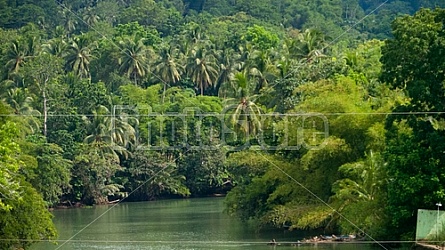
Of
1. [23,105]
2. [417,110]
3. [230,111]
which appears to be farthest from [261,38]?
[417,110]

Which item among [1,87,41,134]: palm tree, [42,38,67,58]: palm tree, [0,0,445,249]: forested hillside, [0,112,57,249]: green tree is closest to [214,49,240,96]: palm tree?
[0,0,445,249]: forested hillside

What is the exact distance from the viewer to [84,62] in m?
78.9

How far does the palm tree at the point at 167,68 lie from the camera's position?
3000 inches

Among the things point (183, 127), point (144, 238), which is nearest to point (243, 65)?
point (183, 127)

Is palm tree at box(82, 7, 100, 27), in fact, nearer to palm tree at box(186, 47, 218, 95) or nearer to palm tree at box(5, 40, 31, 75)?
palm tree at box(186, 47, 218, 95)

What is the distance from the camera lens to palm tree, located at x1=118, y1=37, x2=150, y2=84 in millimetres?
77312

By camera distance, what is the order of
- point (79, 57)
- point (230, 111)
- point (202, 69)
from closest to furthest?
1. point (230, 111)
2. point (202, 69)
3. point (79, 57)

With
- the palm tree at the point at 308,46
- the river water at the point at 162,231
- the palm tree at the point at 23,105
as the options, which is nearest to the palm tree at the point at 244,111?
the river water at the point at 162,231

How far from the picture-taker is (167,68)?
76375 mm

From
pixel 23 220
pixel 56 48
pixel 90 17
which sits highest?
pixel 90 17

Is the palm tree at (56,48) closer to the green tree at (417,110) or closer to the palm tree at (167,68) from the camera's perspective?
the palm tree at (167,68)

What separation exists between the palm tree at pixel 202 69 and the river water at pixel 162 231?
732 inches

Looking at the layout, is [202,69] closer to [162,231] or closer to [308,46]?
[308,46]

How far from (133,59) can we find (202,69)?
218 inches
